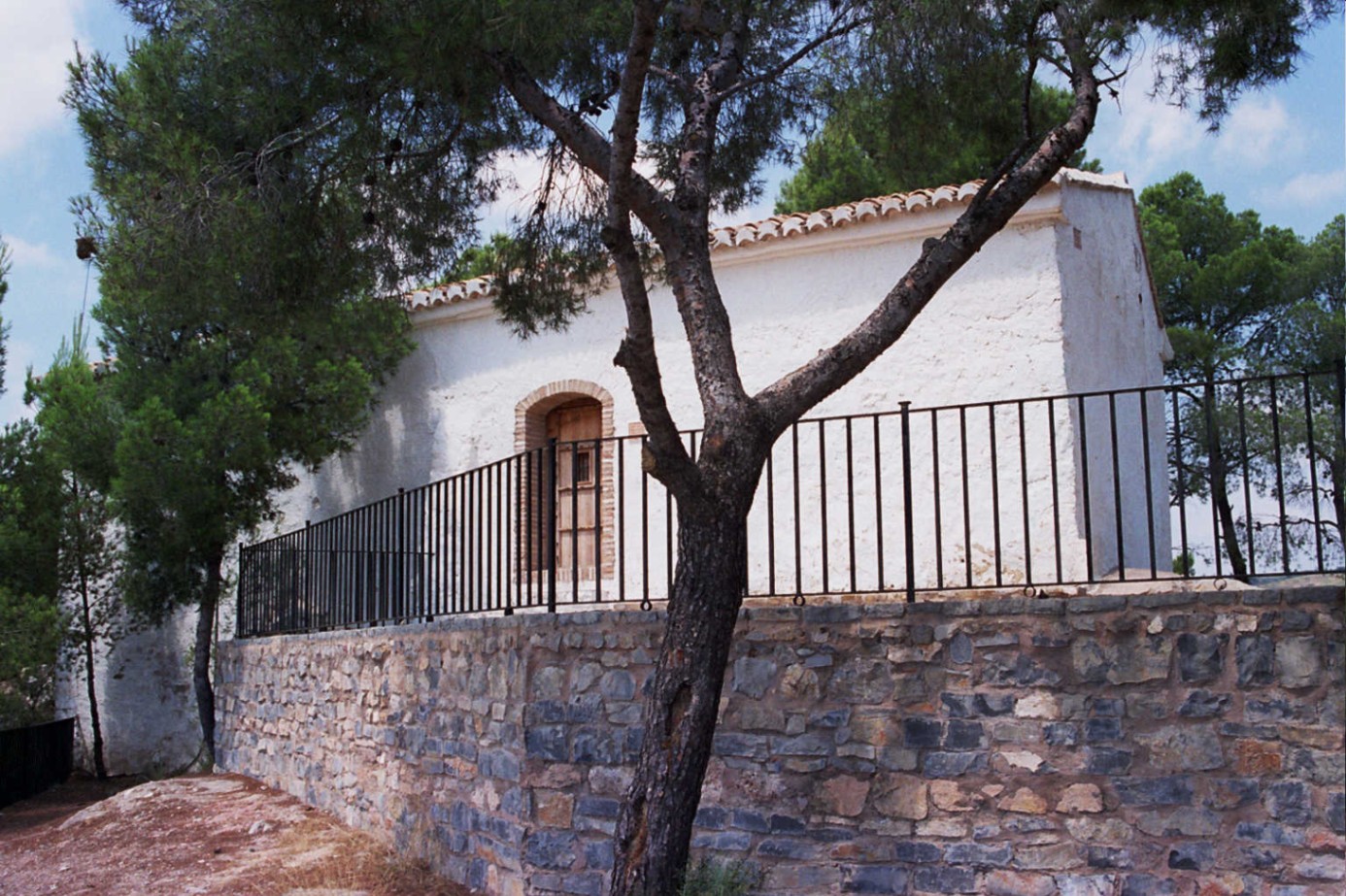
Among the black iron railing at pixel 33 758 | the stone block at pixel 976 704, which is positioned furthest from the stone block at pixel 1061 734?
the black iron railing at pixel 33 758

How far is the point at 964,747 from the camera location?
4727 millimetres

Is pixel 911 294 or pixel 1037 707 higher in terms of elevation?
pixel 911 294

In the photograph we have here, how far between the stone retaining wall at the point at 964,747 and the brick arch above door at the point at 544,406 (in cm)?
578

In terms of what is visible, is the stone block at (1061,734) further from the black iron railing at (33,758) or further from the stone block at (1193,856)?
the black iron railing at (33,758)

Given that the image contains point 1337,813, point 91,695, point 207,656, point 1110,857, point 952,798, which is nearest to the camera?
point 1337,813

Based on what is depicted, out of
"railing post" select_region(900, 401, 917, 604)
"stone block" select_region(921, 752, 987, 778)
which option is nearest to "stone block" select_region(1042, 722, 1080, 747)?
"stone block" select_region(921, 752, 987, 778)

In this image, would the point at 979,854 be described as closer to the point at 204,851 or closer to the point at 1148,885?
the point at 1148,885

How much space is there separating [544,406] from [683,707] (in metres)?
8.02

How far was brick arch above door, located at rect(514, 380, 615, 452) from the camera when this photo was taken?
38.6 ft

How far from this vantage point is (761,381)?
10.8 meters

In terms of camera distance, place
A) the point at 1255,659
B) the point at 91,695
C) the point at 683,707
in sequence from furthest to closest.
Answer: the point at 91,695 < the point at 683,707 < the point at 1255,659

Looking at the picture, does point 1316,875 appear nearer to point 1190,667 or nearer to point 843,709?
point 1190,667

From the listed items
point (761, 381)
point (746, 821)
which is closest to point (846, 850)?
point (746, 821)

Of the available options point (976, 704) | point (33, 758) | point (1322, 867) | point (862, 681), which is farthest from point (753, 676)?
point (33, 758)
